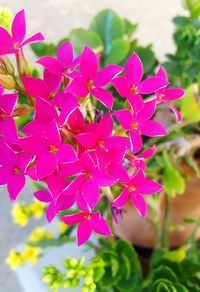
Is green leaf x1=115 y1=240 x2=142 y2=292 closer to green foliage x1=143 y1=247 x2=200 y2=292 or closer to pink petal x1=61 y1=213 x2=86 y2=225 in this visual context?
green foliage x1=143 y1=247 x2=200 y2=292

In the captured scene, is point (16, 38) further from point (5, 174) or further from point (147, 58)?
point (147, 58)

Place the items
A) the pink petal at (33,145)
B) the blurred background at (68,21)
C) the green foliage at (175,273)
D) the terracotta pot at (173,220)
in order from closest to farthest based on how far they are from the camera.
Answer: the pink petal at (33,145) → the green foliage at (175,273) → the terracotta pot at (173,220) → the blurred background at (68,21)

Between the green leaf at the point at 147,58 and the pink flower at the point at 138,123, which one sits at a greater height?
the pink flower at the point at 138,123

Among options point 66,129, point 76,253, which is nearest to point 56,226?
point 76,253

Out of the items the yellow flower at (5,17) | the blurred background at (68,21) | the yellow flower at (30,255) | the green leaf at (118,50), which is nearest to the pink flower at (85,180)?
the yellow flower at (5,17)

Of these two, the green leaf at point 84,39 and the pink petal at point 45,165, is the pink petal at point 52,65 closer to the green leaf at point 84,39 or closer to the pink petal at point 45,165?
the pink petal at point 45,165

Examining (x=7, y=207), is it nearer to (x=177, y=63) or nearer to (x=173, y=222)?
(x=173, y=222)
